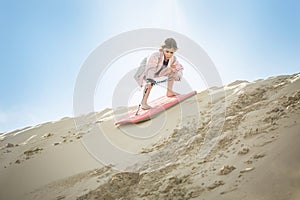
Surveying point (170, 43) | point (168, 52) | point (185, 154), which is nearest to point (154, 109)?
point (168, 52)

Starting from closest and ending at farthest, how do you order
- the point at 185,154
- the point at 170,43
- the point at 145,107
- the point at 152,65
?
the point at 185,154
the point at 170,43
the point at 152,65
the point at 145,107

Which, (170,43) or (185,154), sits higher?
(170,43)

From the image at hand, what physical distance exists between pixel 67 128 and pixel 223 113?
459 centimetres

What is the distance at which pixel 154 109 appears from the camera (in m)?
6.65

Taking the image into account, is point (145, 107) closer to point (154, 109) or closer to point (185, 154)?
point (154, 109)

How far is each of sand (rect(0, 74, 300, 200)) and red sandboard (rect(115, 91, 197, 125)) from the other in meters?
0.19

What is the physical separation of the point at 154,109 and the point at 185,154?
2339 mm

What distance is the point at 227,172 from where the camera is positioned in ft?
11.2

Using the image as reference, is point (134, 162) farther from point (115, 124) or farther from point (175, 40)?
point (175, 40)

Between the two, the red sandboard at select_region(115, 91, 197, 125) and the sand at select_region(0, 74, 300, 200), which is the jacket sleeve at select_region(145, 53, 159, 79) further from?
the sand at select_region(0, 74, 300, 200)

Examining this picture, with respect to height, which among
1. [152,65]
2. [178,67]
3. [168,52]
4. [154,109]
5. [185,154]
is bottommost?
[185,154]

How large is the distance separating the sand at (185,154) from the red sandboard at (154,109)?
187 millimetres

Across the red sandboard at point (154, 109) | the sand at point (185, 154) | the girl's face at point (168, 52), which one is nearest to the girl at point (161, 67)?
the girl's face at point (168, 52)

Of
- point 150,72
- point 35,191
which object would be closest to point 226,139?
point 150,72
